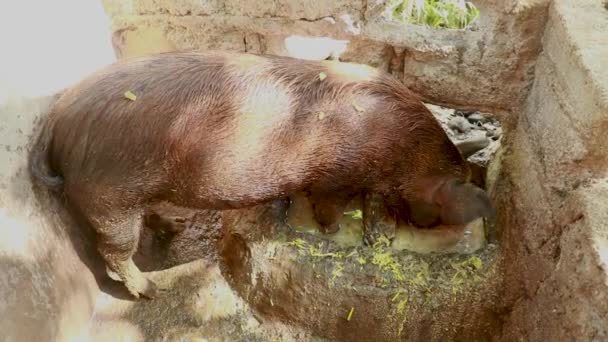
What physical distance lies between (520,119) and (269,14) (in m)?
1.34

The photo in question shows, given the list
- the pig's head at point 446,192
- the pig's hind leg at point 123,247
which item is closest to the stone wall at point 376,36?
the pig's head at point 446,192

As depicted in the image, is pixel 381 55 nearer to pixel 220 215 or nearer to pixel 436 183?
pixel 436 183

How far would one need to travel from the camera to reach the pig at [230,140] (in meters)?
2.37

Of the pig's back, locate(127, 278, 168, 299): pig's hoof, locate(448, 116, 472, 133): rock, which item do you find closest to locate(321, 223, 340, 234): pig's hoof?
the pig's back

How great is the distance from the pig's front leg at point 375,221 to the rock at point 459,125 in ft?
2.56

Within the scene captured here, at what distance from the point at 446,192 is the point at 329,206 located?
23.8 inches

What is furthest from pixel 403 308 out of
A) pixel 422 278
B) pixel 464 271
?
pixel 464 271

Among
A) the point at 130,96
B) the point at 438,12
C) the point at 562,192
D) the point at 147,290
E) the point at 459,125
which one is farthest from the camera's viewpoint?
the point at 438,12

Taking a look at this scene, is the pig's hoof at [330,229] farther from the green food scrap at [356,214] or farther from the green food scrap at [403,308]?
the green food scrap at [403,308]

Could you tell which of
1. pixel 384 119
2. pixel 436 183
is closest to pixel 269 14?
pixel 384 119

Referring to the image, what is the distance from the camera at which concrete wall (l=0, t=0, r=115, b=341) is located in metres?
2.33

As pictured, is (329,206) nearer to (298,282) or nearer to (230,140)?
(298,282)

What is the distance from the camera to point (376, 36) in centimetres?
280

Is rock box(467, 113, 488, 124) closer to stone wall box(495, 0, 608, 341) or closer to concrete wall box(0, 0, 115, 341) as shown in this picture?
stone wall box(495, 0, 608, 341)
